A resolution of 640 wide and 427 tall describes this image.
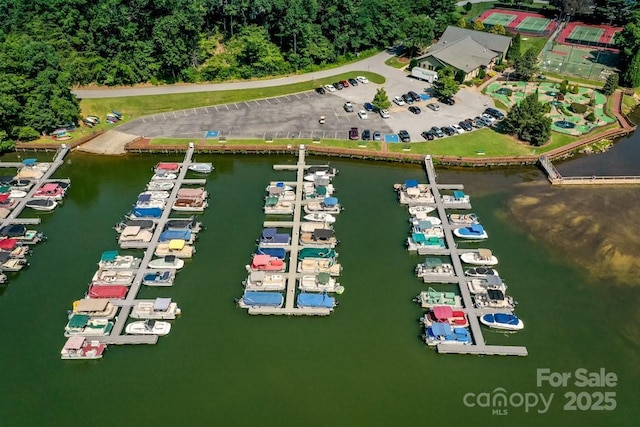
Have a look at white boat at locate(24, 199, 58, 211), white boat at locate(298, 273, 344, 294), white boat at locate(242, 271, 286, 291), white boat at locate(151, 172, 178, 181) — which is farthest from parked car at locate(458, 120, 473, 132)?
white boat at locate(24, 199, 58, 211)

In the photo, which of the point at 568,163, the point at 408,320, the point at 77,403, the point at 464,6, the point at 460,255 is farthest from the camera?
the point at 464,6

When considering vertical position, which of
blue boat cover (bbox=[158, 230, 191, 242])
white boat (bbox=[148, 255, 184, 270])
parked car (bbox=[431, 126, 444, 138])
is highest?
parked car (bbox=[431, 126, 444, 138])

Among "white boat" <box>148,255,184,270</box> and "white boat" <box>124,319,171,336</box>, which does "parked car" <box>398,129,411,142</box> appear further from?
"white boat" <box>124,319,171,336</box>

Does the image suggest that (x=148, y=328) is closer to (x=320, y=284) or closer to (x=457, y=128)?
(x=320, y=284)

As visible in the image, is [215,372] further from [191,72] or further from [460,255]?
A: [191,72]

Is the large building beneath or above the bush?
above

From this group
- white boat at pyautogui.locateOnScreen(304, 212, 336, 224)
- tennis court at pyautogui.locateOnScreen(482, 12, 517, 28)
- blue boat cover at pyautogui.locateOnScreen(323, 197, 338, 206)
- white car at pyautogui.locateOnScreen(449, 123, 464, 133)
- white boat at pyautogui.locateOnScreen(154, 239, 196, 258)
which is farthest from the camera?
tennis court at pyautogui.locateOnScreen(482, 12, 517, 28)

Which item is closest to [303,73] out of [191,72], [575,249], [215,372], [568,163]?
[191,72]
